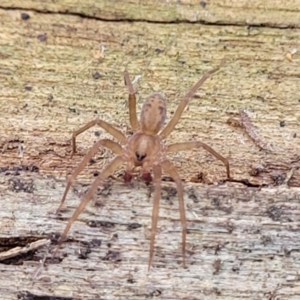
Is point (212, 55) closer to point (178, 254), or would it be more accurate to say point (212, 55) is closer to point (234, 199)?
point (234, 199)

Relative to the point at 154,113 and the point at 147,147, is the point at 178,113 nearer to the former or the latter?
the point at 154,113

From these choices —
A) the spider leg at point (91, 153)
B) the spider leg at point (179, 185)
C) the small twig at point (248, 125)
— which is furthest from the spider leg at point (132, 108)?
the small twig at point (248, 125)

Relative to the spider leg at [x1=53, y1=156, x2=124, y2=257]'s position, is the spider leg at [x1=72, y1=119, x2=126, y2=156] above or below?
above

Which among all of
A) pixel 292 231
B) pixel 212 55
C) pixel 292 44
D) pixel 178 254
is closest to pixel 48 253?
pixel 178 254

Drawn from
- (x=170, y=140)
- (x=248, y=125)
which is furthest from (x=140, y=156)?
(x=248, y=125)

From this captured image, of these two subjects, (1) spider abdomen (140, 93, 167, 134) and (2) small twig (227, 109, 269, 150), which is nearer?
(1) spider abdomen (140, 93, 167, 134)

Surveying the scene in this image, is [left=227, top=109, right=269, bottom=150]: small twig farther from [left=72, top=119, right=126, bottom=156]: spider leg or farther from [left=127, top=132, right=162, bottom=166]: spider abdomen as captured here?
[left=72, top=119, right=126, bottom=156]: spider leg

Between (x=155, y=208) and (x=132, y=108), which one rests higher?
(x=132, y=108)

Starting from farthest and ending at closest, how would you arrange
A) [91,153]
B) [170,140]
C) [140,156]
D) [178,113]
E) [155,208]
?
1. [170,140]
2. [178,113]
3. [140,156]
4. [91,153]
5. [155,208]

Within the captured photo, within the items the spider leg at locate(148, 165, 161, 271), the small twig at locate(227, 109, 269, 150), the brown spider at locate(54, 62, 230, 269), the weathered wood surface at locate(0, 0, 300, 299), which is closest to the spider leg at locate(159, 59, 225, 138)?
the brown spider at locate(54, 62, 230, 269)
